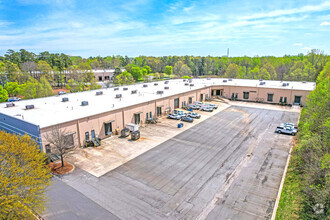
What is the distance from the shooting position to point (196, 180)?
20.0m

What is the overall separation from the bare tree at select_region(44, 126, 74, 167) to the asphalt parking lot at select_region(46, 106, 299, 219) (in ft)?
8.67

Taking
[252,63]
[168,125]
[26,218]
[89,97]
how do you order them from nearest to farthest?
1. [26,218]
2. [168,125]
3. [89,97]
4. [252,63]

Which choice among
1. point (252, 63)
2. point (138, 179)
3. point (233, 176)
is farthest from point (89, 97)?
point (252, 63)

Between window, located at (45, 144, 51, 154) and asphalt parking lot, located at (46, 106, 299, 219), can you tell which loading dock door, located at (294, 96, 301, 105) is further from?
window, located at (45, 144, 51, 154)

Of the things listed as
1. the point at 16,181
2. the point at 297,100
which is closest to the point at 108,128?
the point at 16,181

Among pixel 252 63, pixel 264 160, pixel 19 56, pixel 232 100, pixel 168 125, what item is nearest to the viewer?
pixel 264 160

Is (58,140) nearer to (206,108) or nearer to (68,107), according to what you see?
(68,107)

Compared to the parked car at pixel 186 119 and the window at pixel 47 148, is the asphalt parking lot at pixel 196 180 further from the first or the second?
the parked car at pixel 186 119

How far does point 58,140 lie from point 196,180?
14098 millimetres

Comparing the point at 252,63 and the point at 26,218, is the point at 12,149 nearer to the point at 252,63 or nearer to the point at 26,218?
the point at 26,218

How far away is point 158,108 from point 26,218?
28.1 m

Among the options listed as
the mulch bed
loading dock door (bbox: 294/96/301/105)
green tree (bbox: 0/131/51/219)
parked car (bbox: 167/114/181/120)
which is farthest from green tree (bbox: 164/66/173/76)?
green tree (bbox: 0/131/51/219)

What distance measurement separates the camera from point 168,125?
116ft

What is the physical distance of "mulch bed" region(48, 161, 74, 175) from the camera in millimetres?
21297
